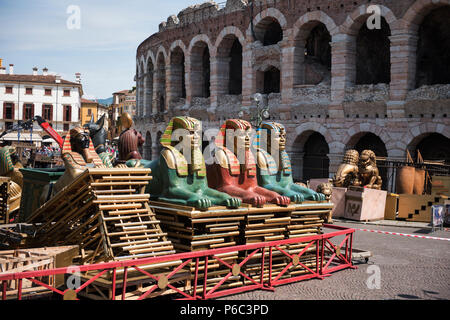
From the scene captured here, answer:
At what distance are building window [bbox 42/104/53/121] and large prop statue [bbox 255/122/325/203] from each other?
52957mm

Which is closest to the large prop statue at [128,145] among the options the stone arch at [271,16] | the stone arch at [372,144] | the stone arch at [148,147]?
the stone arch at [372,144]

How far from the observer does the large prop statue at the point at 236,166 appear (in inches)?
354

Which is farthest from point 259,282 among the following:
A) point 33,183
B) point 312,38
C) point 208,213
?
point 312,38

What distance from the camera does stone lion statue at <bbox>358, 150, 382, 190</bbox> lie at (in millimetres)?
17422

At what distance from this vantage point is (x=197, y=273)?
22.4ft

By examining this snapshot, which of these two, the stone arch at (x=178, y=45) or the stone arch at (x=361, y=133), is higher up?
the stone arch at (x=178, y=45)

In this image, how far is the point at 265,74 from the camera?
29438 millimetres

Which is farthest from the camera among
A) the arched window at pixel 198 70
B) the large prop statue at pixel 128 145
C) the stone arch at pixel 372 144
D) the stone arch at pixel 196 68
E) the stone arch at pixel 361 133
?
the arched window at pixel 198 70

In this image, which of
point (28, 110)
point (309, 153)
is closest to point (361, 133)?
point (309, 153)

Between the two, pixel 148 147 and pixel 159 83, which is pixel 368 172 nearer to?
pixel 159 83

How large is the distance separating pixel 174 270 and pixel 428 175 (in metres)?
15.0

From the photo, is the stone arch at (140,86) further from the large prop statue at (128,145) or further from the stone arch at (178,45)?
the large prop statue at (128,145)

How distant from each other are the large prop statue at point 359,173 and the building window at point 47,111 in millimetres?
48120

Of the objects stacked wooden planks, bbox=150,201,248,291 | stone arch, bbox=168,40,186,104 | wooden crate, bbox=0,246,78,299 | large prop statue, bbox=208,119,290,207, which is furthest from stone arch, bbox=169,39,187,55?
wooden crate, bbox=0,246,78,299
